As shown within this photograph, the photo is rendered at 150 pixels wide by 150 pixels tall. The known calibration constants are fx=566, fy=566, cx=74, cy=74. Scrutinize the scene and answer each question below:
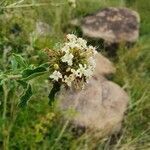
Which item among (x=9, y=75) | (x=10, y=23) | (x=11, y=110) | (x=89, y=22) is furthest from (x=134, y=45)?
(x=9, y=75)

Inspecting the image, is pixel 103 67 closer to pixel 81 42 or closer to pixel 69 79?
pixel 81 42

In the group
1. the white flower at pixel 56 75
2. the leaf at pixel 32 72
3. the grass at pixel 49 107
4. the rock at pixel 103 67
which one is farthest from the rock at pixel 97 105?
the white flower at pixel 56 75

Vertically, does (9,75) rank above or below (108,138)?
above

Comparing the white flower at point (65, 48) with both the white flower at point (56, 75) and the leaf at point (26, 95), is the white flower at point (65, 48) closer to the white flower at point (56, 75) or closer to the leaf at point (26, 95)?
the white flower at point (56, 75)

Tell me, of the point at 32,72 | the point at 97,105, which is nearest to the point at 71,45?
→ the point at 32,72

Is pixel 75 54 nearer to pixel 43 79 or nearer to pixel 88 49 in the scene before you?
pixel 88 49

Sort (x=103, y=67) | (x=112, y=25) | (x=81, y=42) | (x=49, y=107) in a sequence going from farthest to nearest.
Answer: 1. (x=112, y=25)
2. (x=103, y=67)
3. (x=49, y=107)
4. (x=81, y=42)

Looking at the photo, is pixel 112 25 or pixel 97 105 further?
pixel 112 25
